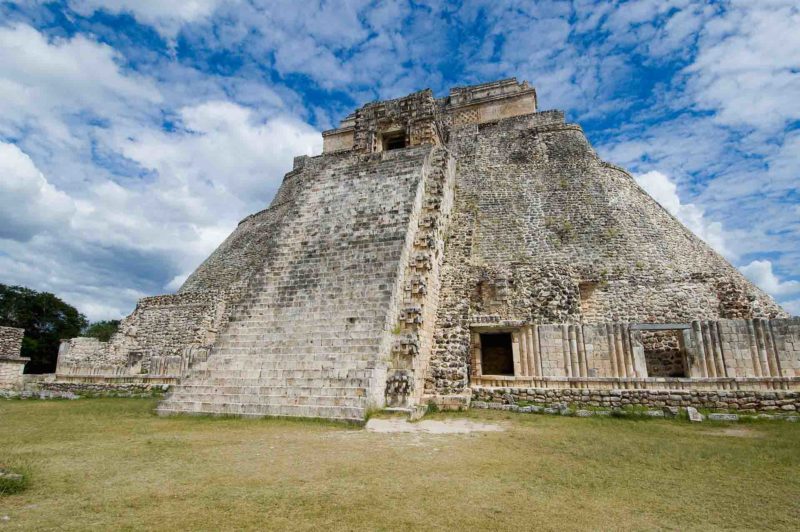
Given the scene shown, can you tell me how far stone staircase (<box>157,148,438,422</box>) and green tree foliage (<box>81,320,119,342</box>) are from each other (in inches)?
1185

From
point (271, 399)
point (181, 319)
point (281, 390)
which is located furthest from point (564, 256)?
point (181, 319)

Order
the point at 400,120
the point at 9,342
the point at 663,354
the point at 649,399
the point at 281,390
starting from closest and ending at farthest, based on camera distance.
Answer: the point at 281,390 < the point at 649,399 < the point at 663,354 < the point at 9,342 < the point at 400,120

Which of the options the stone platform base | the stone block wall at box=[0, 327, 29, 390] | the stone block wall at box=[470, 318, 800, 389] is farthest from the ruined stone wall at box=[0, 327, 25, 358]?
the stone platform base

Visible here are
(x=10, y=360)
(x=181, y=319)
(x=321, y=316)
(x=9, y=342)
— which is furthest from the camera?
(x=181, y=319)

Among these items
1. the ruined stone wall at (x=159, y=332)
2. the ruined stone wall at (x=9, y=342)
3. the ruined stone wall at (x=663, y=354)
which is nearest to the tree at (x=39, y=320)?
the ruined stone wall at (x=159, y=332)

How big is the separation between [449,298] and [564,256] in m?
5.01

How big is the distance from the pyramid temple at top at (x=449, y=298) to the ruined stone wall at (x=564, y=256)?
6cm

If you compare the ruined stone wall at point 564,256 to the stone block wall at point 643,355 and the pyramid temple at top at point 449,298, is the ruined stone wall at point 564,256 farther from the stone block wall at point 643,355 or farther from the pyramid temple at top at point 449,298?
the stone block wall at point 643,355

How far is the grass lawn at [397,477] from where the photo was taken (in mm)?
3129

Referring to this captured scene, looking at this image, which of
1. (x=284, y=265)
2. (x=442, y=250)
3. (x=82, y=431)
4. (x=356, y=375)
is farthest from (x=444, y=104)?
(x=82, y=431)

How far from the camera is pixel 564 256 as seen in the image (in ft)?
45.8

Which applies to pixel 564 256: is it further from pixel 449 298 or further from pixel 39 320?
pixel 39 320

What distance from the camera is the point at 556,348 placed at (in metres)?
9.40

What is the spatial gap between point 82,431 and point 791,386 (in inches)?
441
